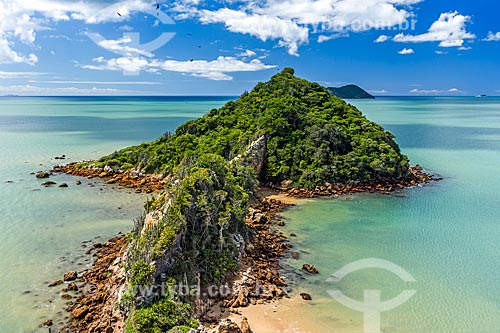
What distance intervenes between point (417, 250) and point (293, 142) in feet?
58.9

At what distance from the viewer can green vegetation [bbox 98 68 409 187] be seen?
3609cm

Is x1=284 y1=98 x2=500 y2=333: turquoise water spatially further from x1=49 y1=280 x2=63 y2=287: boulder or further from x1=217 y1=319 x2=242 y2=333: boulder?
x1=49 y1=280 x2=63 y2=287: boulder

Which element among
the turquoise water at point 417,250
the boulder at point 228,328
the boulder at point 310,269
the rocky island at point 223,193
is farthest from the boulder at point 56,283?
the boulder at point 310,269

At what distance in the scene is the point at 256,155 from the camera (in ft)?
115

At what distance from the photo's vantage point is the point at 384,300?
57.9 ft

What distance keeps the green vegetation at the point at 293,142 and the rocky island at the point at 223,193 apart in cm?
11

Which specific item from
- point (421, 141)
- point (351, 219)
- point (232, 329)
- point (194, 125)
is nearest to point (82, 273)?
point (232, 329)

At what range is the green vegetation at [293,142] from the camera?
118 ft

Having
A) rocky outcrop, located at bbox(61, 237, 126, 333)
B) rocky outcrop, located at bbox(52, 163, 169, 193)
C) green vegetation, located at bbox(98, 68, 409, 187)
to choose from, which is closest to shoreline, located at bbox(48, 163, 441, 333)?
rocky outcrop, located at bbox(61, 237, 126, 333)

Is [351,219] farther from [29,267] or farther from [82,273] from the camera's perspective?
[29,267]

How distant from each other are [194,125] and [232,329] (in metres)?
31.9

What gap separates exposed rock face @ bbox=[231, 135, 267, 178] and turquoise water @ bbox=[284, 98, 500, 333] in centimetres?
594

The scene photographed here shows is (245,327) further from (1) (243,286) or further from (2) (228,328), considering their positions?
(1) (243,286)

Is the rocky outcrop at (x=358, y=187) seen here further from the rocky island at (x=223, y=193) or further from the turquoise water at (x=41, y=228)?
the turquoise water at (x=41, y=228)
